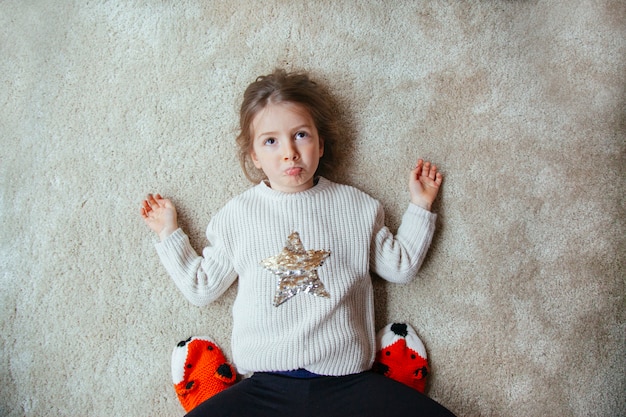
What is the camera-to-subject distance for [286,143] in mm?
923

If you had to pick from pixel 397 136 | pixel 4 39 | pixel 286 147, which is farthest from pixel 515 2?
pixel 4 39

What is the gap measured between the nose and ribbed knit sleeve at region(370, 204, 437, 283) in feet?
0.75

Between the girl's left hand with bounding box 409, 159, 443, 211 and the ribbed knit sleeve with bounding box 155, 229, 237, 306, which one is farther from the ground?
the girl's left hand with bounding box 409, 159, 443, 211

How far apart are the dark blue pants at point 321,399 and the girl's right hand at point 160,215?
364 mm

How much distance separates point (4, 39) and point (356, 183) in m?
0.91

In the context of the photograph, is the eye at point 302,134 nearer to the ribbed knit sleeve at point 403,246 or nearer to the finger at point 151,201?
the ribbed knit sleeve at point 403,246

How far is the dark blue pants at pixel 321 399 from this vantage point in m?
0.86

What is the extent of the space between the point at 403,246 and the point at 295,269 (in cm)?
24

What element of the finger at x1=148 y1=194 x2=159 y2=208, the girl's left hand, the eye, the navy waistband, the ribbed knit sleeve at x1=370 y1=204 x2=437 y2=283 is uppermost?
the eye

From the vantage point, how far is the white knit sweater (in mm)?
913

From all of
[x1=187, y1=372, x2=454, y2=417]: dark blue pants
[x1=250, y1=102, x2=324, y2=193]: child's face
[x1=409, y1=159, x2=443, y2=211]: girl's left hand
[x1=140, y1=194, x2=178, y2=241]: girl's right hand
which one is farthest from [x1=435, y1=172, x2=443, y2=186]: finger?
[x1=140, y1=194, x2=178, y2=241]: girl's right hand

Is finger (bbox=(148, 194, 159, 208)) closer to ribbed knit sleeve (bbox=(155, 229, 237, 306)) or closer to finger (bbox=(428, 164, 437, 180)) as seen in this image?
ribbed knit sleeve (bbox=(155, 229, 237, 306))

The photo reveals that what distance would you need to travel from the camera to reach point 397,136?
1089mm

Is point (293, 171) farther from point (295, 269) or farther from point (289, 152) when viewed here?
point (295, 269)
